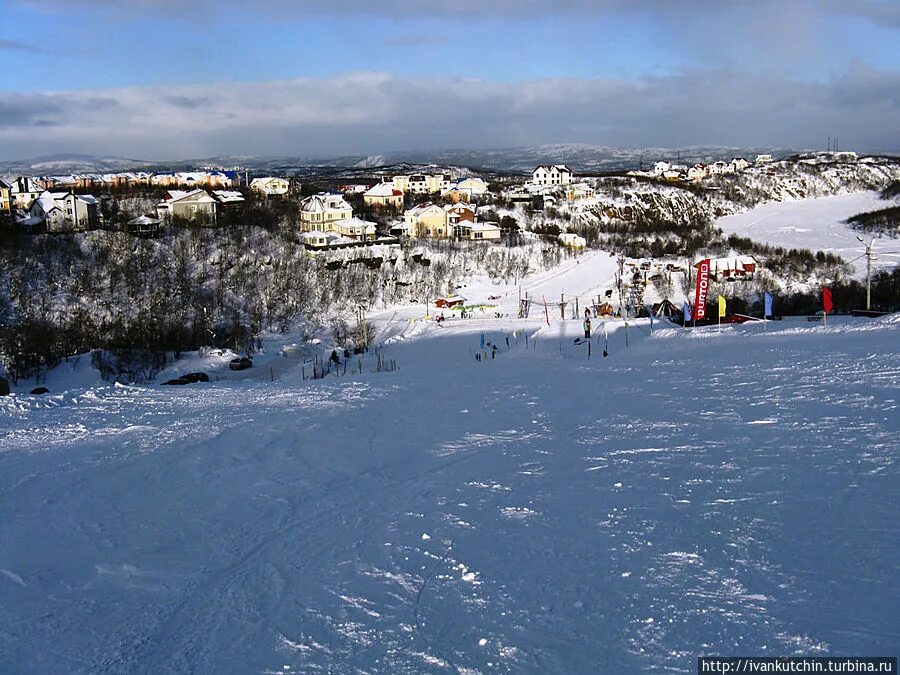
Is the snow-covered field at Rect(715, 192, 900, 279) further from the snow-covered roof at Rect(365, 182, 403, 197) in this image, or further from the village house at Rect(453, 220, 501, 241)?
the snow-covered roof at Rect(365, 182, 403, 197)

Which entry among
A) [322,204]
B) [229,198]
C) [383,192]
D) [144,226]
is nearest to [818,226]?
[383,192]

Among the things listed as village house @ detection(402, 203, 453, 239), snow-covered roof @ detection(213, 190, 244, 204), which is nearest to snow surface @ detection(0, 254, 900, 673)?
village house @ detection(402, 203, 453, 239)

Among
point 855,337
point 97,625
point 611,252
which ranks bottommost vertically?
point 97,625

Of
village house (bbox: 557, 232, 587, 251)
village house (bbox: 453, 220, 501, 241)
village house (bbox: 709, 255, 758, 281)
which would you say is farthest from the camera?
village house (bbox: 557, 232, 587, 251)

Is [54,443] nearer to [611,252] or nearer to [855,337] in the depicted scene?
[855,337]

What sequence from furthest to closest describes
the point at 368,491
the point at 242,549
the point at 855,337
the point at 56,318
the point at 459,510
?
the point at 56,318, the point at 855,337, the point at 368,491, the point at 459,510, the point at 242,549

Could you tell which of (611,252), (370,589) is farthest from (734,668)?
(611,252)

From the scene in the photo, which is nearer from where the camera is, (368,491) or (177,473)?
(368,491)

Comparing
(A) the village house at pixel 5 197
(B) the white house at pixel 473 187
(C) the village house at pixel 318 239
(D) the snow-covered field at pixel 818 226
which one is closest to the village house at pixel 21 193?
(A) the village house at pixel 5 197
